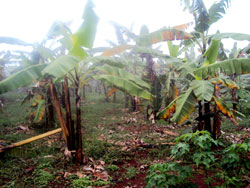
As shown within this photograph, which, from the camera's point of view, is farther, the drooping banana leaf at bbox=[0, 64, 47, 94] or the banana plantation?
the drooping banana leaf at bbox=[0, 64, 47, 94]

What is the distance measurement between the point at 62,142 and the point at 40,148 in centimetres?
89

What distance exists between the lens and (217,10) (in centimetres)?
661

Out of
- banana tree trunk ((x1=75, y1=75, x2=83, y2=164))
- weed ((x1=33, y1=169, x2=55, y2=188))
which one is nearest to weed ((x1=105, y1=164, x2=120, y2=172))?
banana tree trunk ((x1=75, y1=75, x2=83, y2=164))

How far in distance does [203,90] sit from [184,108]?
0.76m

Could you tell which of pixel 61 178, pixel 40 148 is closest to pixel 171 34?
pixel 61 178

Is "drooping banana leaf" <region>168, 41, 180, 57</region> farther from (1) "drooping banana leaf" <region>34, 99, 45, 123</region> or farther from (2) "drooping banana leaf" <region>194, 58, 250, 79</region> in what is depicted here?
(1) "drooping banana leaf" <region>34, 99, 45, 123</region>

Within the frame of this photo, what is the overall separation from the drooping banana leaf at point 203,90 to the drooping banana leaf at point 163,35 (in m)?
2.31

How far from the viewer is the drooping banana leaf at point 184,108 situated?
16.6 feet

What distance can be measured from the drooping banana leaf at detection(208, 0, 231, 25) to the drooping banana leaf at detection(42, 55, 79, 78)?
→ 204 inches

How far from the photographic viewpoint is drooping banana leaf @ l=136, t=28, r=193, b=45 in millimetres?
6602

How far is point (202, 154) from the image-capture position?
2826 millimetres

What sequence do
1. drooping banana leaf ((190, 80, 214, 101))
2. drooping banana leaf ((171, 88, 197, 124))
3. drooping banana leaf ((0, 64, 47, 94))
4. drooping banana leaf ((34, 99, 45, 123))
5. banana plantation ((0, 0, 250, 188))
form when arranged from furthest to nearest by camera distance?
drooping banana leaf ((34, 99, 45, 123))
drooping banana leaf ((171, 88, 197, 124))
drooping banana leaf ((190, 80, 214, 101))
drooping banana leaf ((0, 64, 47, 94))
banana plantation ((0, 0, 250, 188))

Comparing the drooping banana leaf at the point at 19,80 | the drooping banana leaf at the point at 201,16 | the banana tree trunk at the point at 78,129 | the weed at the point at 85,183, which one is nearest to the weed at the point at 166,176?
the weed at the point at 85,183

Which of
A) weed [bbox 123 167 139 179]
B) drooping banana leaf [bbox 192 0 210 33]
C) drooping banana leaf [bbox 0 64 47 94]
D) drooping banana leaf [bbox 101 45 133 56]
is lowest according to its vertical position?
weed [bbox 123 167 139 179]
